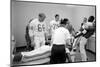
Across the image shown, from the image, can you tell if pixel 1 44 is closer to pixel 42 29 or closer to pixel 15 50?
pixel 15 50

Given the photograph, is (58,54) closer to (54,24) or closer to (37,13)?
(54,24)

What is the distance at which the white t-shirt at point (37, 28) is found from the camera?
6.31 feet

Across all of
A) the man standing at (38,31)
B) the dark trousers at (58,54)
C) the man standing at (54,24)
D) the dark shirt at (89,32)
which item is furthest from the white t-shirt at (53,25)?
the dark shirt at (89,32)

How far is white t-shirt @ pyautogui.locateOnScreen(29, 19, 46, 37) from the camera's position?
1924 mm

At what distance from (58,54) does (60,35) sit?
0.29m

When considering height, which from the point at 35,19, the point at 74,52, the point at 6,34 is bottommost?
the point at 74,52

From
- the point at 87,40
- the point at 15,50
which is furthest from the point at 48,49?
the point at 87,40

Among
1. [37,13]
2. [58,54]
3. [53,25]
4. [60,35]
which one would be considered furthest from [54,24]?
A: [58,54]

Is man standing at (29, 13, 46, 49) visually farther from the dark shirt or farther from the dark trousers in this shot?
the dark shirt

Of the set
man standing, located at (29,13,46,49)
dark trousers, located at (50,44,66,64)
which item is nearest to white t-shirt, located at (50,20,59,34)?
man standing, located at (29,13,46,49)

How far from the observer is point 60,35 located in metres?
2.00

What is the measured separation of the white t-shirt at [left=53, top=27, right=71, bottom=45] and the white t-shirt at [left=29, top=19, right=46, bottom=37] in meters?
0.20

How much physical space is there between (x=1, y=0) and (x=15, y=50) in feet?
2.42

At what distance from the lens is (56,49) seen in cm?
199
